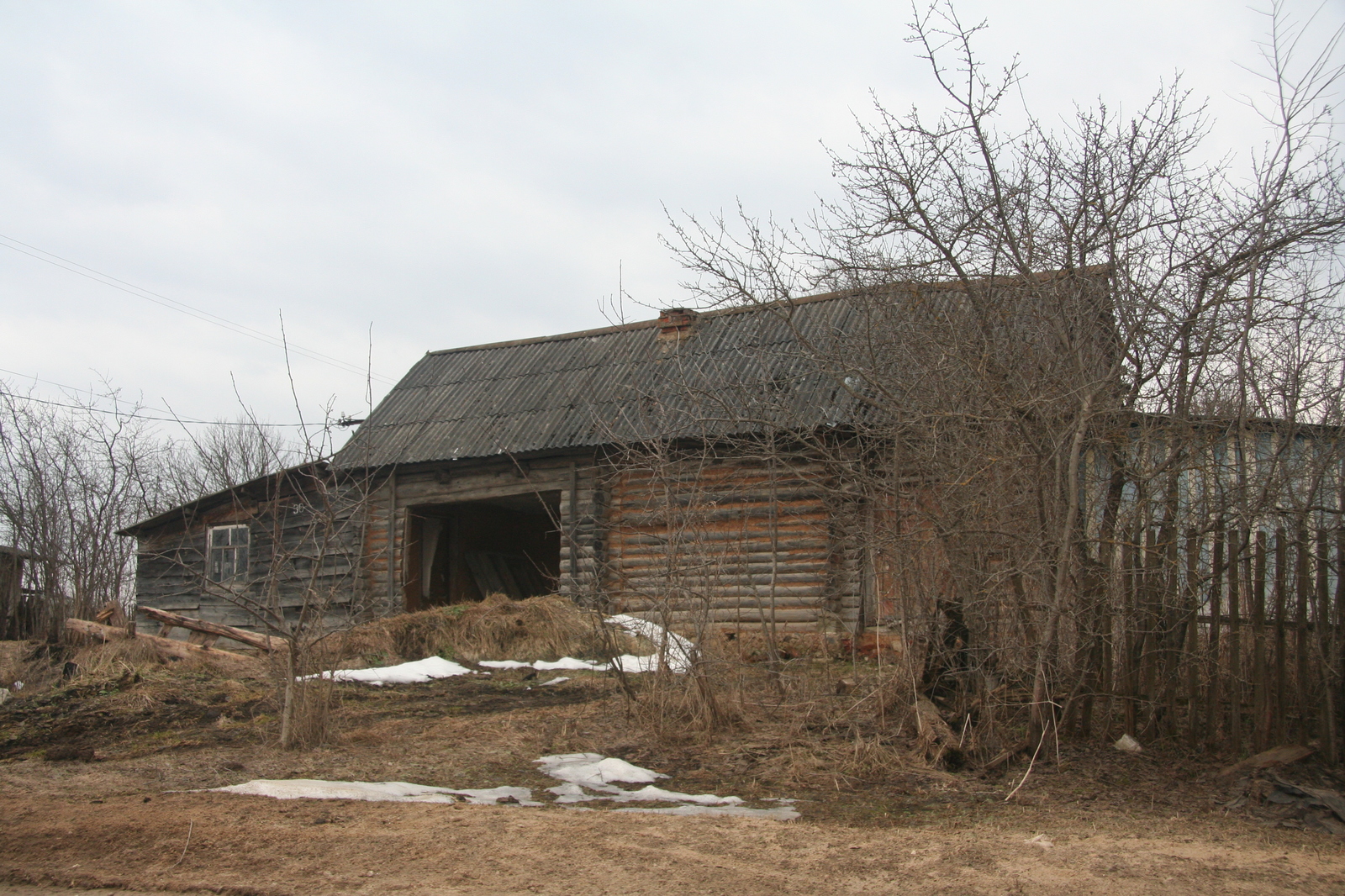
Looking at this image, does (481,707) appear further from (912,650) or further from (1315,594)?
(1315,594)

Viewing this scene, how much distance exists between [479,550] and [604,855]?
14.8 m

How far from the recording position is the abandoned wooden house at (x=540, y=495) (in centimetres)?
1311

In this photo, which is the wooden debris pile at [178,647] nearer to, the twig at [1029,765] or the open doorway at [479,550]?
the open doorway at [479,550]

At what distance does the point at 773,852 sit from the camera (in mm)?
4160

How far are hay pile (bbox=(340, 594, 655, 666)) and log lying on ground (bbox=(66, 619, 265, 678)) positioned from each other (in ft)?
3.87

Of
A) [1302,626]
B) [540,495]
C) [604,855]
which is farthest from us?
[540,495]

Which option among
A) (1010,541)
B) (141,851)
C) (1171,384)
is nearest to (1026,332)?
(1171,384)

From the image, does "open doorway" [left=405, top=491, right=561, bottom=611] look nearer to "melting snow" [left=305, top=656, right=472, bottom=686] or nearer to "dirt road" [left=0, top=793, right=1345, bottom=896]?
"melting snow" [left=305, top=656, right=472, bottom=686]

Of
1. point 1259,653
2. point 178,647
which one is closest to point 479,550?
point 178,647

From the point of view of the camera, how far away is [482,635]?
1193cm

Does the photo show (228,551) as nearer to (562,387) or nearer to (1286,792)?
(562,387)

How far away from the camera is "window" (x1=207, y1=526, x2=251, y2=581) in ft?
58.5

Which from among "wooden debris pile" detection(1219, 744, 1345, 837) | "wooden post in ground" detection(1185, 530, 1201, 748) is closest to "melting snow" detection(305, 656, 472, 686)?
"wooden post in ground" detection(1185, 530, 1201, 748)

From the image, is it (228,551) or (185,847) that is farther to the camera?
(228,551)
